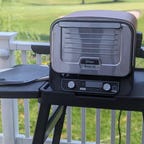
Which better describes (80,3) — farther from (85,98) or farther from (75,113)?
(85,98)

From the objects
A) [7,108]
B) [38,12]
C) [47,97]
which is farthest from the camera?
[38,12]

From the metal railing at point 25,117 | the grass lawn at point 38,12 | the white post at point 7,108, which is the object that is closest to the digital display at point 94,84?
the metal railing at point 25,117

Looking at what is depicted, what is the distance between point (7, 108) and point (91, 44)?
1.09m

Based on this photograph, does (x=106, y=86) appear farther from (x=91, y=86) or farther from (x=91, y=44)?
(x=91, y=44)

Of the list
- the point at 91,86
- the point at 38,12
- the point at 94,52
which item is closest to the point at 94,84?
the point at 91,86

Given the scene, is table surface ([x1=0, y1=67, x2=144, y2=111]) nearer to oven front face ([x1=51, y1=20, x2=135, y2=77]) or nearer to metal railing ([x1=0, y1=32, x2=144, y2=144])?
oven front face ([x1=51, y1=20, x2=135, y2=77])

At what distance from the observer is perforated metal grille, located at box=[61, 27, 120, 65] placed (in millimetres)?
1202

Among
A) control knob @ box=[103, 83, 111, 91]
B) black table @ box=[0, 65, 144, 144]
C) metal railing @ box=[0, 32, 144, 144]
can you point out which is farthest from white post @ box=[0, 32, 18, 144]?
control knob @ box=[103, 83, 111, 91]

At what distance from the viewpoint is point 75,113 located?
2.85 metres

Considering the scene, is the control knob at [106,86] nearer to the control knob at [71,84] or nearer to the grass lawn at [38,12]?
the control knob at [71,84]

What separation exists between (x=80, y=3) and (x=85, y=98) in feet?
7.31

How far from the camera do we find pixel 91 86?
1.27m

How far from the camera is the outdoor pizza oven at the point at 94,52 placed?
1198 mm

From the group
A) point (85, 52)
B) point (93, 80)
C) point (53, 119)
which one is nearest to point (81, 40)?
point (85, 52)
